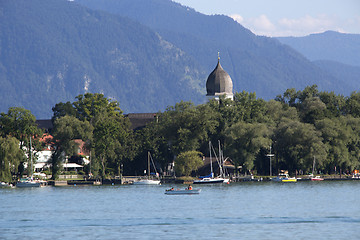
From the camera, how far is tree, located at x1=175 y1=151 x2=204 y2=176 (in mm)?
115250

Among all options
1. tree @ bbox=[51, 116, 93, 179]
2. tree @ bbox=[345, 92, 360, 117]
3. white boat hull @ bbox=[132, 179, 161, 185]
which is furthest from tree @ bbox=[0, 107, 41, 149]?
tree @ bbox=[345, 92, 360, 117]

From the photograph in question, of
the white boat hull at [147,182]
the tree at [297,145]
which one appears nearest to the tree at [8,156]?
the white boat hull at [147,182]

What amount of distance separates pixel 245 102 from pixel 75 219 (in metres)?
70.9

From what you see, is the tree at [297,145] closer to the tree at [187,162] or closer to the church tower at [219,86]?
the tree at [187,162]

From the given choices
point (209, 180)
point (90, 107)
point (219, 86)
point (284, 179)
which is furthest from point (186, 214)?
point (219, 86)

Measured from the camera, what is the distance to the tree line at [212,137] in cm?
11419

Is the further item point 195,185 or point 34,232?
point 195,185

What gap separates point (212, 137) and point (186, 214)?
59813 millimetres

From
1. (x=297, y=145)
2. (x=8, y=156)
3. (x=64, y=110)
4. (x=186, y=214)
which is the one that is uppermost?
(x=64, y=110)

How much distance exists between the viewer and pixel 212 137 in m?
123

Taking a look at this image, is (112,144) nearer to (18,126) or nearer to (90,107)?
(18,126)

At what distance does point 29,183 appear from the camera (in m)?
110

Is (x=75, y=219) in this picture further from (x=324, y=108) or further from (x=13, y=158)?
(x=324, y=108)

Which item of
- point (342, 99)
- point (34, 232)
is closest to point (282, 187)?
point (342, 99)
